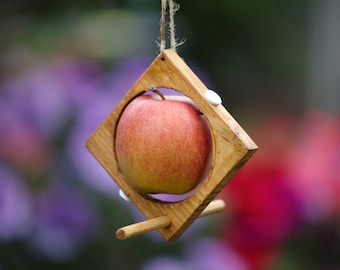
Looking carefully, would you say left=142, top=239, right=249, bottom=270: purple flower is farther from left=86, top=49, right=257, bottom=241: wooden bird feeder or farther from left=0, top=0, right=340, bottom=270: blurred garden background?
left=86, top=49, right=257, bottom=241: wooden bird feeder

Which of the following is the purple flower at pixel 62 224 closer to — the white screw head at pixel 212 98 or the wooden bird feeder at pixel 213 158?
the wooden bird feeder at pixel 213 158

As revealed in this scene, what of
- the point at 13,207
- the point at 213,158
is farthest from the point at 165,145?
the point at 13,207

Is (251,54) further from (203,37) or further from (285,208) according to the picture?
(285,208)

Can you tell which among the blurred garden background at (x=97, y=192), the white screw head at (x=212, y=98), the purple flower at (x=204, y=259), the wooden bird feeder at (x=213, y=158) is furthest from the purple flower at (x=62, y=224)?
the white screw head at (x=212, y=98)

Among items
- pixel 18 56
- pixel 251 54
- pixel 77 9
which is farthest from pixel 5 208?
pixel 251 54

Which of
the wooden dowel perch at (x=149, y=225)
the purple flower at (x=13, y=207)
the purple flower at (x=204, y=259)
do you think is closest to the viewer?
the wooden dowel perch at (x=149, y=225)

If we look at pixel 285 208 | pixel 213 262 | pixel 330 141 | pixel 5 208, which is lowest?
pixel 5 208
